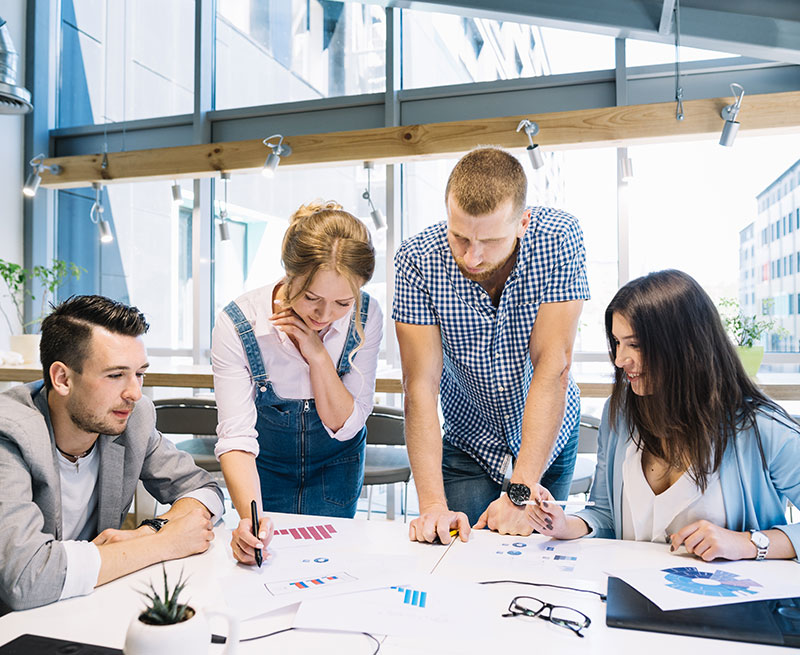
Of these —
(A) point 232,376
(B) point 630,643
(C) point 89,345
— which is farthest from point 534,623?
(C) point 89,345

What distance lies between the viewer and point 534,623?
1.09 meters

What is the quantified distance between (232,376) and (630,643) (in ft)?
3.76

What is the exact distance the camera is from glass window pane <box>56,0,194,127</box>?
518 cm

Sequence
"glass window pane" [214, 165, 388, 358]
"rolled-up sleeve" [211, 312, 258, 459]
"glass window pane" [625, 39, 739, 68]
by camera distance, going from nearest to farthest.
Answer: "rolled-up sleeve" [211, 312, 258, 459] → "glass window pane" [625, 39, 739, 68] → "glass window pane" [214, 165, 388, 358]

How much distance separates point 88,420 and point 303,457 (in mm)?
602

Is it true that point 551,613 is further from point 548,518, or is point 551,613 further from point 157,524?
point 157,524

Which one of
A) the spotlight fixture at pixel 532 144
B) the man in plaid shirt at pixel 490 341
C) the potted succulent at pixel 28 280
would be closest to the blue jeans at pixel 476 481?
the man in plaid shirt at pixel 490 341

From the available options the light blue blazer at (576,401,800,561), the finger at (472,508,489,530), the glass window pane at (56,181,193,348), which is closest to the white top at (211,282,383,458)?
the finger at (472,508,489,530)

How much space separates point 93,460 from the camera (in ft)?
5.42

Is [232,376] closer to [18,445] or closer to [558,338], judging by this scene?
[18,445]

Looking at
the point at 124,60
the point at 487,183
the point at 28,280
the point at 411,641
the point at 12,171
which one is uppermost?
the point at 124,60

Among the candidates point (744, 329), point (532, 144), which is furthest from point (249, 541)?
point (532, 144)

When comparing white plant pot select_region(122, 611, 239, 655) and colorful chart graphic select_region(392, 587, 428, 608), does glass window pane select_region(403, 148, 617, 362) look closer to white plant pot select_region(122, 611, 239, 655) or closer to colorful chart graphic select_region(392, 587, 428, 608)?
colorful chart graphic select_region(392, 587, 428, 608)

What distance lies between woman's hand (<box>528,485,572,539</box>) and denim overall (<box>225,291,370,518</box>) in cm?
68
